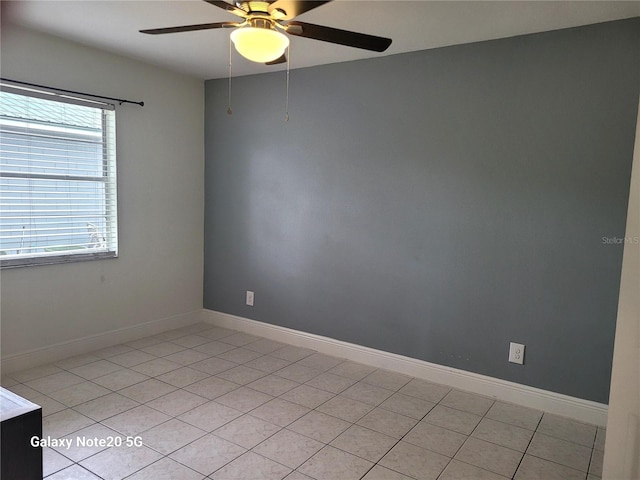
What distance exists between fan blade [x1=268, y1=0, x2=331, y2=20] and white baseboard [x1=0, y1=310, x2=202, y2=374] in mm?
2848

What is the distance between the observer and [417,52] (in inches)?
121

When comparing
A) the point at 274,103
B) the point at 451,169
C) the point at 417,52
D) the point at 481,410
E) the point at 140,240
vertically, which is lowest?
the point at 481,410

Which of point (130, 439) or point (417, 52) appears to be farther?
point (417, 52)

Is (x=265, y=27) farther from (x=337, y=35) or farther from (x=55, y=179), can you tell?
(x=55, y=179)

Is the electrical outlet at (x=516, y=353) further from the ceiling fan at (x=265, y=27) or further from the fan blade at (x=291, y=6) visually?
the fan blade at (x=291, y=6)

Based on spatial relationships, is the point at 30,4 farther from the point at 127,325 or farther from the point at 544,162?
the point at 544,162

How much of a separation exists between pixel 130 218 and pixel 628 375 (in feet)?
11.5

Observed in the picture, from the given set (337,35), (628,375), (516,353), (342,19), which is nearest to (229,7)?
(337,35)

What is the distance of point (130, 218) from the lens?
3672mm

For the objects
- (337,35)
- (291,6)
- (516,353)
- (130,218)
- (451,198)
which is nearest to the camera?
(291,6)

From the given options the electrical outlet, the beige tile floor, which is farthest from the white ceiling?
the beige tile floor

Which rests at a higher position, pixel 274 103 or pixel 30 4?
pixel 30 4

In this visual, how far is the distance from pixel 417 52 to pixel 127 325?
3145mm

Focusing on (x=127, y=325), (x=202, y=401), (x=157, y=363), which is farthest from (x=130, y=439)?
(x=127, y=325)
